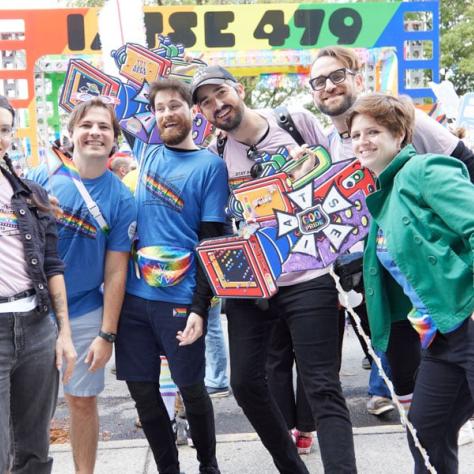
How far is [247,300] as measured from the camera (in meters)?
2.95

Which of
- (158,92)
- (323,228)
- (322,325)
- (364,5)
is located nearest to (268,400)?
(322,325)

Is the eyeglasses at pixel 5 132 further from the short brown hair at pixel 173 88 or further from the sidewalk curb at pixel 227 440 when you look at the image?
the sidewalk curb at pixel 227 440

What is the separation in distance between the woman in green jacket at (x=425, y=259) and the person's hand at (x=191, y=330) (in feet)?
2.66

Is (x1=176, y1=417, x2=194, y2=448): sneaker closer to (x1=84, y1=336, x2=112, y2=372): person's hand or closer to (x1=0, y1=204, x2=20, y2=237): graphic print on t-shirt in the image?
(x1=84, y1=336, x2=112, y2=372): person's hand

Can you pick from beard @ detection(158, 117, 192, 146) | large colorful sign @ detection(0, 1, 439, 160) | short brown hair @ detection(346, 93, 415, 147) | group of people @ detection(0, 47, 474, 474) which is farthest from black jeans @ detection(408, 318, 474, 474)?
large colorful sign @ detection(0, 1, 439, 160)

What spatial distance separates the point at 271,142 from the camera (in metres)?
2.93

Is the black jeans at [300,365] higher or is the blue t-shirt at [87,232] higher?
A: the blue t-shirt at [87,232]

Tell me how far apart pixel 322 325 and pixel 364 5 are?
789 centimetres

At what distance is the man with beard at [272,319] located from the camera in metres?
2.76

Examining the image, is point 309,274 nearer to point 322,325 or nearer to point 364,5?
point 322,325

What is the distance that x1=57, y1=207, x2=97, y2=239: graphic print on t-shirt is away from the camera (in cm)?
288

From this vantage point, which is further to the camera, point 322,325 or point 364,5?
point 364,5

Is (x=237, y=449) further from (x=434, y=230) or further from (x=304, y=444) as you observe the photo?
(x=434, y=230)

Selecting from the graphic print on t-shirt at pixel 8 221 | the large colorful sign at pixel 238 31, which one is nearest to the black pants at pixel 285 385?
the graphic print on t-shirt at pixel 8 221
